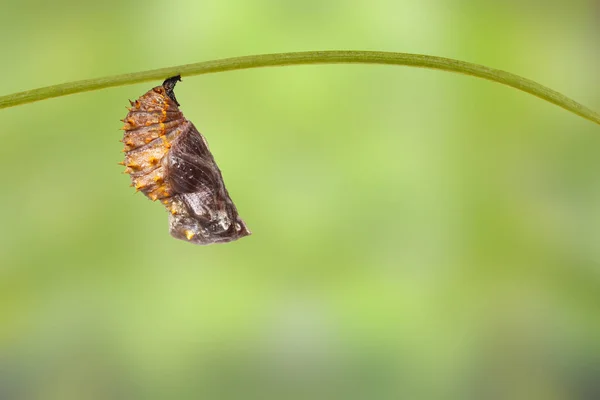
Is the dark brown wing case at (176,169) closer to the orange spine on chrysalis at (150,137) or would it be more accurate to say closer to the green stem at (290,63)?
the orange spine on chrysalis at (150,137)

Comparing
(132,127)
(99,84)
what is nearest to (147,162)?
(132,127)

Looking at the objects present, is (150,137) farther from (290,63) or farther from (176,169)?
(290,63)

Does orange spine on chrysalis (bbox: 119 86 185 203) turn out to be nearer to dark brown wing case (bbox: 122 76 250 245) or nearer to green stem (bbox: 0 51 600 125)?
dark brown wing case (bbox: 122 76 250 245)

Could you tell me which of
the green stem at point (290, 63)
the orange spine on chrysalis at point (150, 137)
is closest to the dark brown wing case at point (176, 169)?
the orange spine on chrysalis at point (150, 137)

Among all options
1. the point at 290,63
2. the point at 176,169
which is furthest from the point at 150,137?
the point at 290,63

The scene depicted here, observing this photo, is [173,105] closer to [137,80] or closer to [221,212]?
[221,212]

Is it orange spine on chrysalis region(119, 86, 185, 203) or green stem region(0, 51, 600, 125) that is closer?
green stem region(0, 51, 600, 125)

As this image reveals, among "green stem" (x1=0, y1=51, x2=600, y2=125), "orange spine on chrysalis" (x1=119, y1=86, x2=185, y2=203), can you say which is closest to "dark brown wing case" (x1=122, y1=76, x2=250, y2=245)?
"orange spine on chrysalis" (x1=119, y1=86, x2=185, y2=203)
